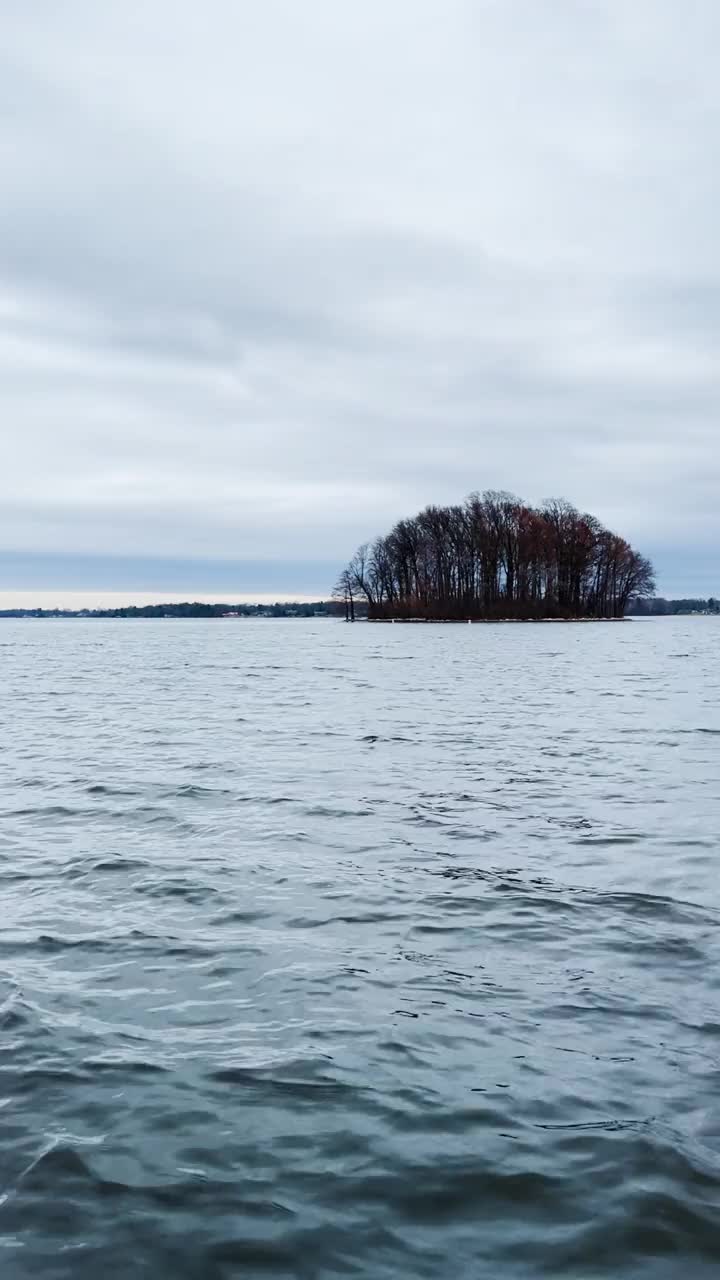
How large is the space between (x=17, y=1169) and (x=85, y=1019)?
1704 mm

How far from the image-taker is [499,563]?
14812 centimetres

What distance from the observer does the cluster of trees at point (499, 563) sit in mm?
147000

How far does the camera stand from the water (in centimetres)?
435

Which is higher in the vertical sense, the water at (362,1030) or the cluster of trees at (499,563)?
the cluster of trees at (499,563)

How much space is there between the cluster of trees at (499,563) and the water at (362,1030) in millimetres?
133660

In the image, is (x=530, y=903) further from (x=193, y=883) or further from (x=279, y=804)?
(x=279, y=804)

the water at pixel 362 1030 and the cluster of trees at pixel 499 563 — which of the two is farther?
the cluster of trees at pixel 499 563

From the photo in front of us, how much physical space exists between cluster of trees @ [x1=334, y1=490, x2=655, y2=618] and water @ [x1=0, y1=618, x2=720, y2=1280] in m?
134

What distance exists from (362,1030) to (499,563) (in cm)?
14429

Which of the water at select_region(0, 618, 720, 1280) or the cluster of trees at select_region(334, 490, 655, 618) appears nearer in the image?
the water at select_region(0, 618, 720, 1280)

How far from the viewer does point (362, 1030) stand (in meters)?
6.30

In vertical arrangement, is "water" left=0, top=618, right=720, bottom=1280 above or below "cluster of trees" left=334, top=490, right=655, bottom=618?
below

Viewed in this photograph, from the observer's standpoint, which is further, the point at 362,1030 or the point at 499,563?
the point at 499,563

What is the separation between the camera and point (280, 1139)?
503 centimetres
